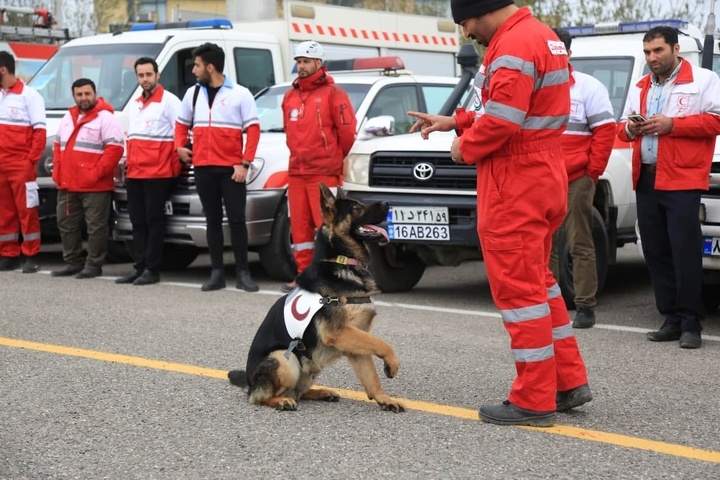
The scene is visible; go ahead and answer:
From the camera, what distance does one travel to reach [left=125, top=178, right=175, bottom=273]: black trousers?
1014cm

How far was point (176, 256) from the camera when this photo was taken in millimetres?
11547

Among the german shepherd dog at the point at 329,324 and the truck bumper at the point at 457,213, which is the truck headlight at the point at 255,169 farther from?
the german shepherd dog at the point at 329,324

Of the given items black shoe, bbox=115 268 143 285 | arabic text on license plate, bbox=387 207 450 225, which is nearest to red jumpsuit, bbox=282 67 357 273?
arabic text on license plate, bbox=387 207 450 225

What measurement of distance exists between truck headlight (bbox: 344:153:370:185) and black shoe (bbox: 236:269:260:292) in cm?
127

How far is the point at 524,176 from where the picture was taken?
4.86 metres

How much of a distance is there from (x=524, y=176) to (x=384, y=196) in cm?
413

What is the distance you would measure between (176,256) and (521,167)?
7.18m

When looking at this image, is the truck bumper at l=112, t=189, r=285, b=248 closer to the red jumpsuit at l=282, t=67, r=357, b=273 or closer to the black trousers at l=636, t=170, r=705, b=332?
the red jumpsuit at l=282, t=67, r=357, b=273

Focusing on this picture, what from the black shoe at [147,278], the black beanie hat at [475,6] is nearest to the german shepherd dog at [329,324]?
the black beanie hat at [475,6]

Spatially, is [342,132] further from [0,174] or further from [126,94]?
[0,174]

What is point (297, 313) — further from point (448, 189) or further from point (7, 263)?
point (7, 263)

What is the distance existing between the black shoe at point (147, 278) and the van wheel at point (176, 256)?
1.00 meters

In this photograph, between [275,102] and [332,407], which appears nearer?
[332,407]

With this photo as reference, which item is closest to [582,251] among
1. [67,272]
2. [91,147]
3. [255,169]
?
[255,169]
